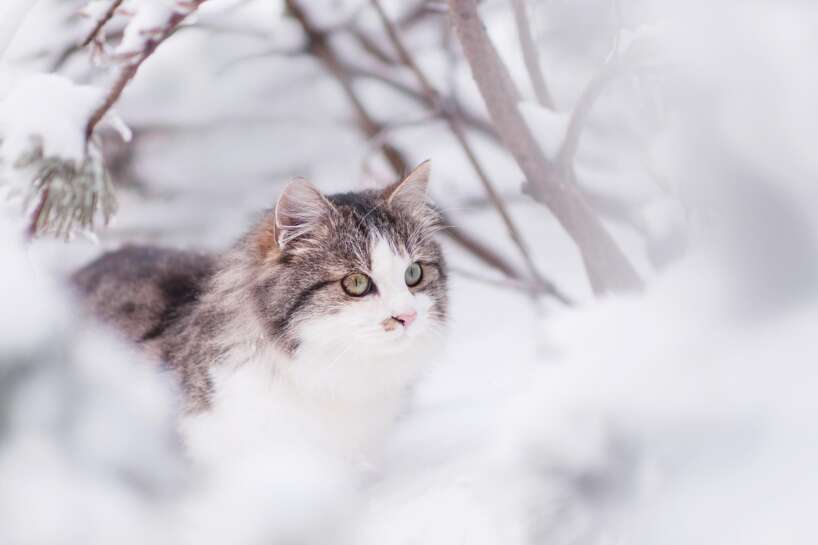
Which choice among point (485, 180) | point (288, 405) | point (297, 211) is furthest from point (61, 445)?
point (485, 180)

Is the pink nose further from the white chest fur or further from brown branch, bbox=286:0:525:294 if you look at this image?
brown branch, bbox=286:0:525:294

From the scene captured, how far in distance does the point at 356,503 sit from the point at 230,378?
36cm

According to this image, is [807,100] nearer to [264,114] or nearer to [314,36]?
[314,36]

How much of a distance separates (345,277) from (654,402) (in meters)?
0.63

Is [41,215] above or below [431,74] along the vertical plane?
below

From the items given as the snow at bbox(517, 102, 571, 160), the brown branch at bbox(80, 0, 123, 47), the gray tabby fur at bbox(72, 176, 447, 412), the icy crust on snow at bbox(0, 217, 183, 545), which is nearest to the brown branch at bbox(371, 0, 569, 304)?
the gray tabby fur at bbox(72, 176, 447, 412)

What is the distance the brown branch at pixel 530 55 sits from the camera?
1413mm

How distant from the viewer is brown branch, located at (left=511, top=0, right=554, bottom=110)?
55.6 inches

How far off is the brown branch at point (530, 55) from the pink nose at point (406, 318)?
1.63ft

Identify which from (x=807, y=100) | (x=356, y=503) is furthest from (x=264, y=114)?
(x=807, y=100)

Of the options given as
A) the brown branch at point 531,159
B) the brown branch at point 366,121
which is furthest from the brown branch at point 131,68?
the brown branch at point 366,121

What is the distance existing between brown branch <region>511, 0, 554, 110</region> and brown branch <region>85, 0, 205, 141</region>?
522 mm

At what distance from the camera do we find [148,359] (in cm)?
158

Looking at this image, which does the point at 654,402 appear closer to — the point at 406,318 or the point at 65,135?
the point at 406,318
